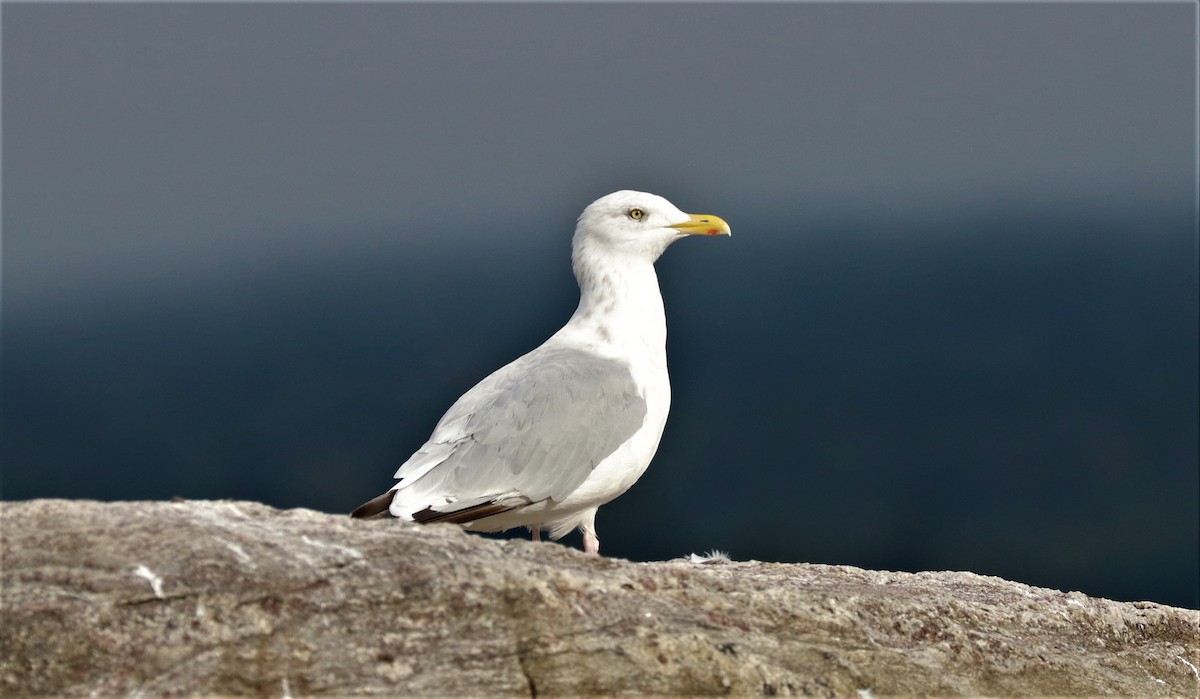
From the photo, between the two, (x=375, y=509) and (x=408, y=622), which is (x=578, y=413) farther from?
(x=408, y=622)

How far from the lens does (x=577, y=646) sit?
230 inches

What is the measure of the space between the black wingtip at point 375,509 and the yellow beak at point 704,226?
3.70m

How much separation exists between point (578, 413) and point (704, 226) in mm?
2326

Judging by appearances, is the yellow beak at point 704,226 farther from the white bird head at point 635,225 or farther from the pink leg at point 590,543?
the pink leg at point 590,543

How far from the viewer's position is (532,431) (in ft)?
28.8

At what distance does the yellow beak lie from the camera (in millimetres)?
10258

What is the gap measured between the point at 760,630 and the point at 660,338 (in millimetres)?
4099

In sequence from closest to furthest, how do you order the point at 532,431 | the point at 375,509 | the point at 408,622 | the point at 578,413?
the point at 408,622, the point at 375,509, the point at 532,431, the point at 578,413

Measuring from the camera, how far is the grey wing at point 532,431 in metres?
8.45

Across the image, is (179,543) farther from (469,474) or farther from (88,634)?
(469,474)

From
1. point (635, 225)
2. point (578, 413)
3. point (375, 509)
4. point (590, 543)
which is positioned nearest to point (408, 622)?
point (375, 509)

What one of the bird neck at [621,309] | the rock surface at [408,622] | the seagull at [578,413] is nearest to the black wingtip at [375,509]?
the seagull at [578,413]

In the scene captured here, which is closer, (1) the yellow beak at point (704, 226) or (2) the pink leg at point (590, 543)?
(2) the pink leg at point (590, 543)

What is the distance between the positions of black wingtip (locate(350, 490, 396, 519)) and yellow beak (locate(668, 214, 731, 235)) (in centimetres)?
370
